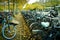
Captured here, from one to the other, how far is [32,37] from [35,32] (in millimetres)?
186

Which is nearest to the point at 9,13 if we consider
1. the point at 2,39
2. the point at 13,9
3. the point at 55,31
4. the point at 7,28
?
the point at 13,9

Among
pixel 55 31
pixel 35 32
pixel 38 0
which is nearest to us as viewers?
pixel 55 31

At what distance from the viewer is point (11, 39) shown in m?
3.81

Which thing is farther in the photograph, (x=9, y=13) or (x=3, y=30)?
(x=9, y=13)

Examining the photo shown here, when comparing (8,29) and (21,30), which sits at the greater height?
(8,29)

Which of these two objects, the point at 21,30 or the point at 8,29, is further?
the point at 21,30

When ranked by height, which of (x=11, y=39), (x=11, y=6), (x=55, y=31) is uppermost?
(x=11, y=6)

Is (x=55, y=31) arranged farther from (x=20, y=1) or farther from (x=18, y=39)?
(x=20, y=1)

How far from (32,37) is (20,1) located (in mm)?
927

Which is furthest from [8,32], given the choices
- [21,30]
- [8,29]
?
[21,30]

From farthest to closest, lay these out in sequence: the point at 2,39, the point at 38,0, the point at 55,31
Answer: the point at 38,0 < the point at 2,39 < the point at 55,31

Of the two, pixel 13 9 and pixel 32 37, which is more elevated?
pixel 13 9

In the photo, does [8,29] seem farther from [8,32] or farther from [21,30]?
[21,30]

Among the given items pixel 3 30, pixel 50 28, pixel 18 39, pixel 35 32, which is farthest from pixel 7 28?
Result: pixel 50 28
